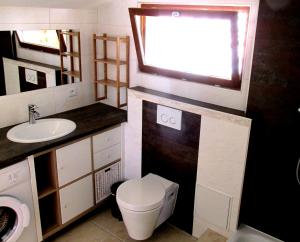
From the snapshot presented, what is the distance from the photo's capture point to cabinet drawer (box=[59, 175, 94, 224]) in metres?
2.45

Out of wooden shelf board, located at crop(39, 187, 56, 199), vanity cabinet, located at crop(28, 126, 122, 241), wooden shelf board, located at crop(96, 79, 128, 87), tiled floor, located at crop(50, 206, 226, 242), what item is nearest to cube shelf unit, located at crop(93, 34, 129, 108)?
wooden shelf board, located at crop(96, 79, 128, 87)

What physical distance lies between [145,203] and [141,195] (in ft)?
0.33

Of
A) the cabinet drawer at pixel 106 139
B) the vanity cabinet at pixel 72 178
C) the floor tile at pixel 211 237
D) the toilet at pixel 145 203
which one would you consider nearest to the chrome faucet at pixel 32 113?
the vanity cabinet at pixel 72 178

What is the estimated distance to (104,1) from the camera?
8.84ft

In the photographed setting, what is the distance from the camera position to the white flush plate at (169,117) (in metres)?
2.39

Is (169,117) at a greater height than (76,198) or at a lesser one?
greater

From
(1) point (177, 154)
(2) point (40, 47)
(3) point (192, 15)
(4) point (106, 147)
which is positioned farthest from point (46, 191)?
(3) point (192, 15)

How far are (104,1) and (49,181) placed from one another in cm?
156

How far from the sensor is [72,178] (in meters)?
2.46

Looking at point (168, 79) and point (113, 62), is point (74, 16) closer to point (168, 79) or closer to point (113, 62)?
point (113, 62)

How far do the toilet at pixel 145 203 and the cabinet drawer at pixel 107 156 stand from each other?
0.35 meters

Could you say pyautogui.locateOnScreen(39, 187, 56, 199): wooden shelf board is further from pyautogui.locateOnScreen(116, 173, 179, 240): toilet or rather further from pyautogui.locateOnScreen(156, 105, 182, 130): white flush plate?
pyautogui.locateOnScreen(156, 105, 182, 130): white flush plate

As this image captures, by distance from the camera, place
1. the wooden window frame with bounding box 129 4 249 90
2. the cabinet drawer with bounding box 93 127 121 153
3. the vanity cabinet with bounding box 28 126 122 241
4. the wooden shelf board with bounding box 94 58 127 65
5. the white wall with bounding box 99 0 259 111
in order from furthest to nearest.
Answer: the wooden shelf board with bounding box 94 58 127 65
the cabinet drawer with bounding box 93 127 121 153
the vanity cabinet with bounding box 28 126 122 241
the white wall with bounding box 99 0 259 111
the wooden window frame with bounding box 129 4 249 90

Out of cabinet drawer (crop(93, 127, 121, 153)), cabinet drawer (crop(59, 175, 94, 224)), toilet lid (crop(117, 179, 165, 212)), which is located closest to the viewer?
toilet lid (crop(117, 179, 165, 212))
